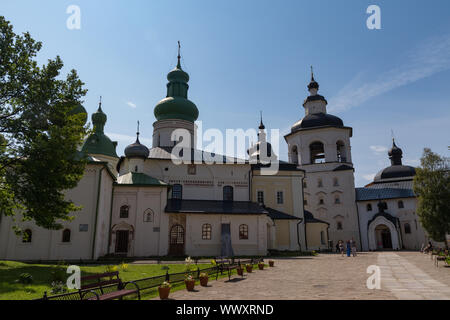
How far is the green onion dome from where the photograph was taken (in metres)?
35.8

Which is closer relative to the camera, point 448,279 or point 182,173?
point 448,279

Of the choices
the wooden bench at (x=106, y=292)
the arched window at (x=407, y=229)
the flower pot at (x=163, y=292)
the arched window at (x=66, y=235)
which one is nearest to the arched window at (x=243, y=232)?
the arched window at (x=66, y=235)

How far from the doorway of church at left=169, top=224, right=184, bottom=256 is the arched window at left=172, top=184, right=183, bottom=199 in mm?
4001

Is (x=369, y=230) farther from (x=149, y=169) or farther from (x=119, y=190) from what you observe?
(x=119, y=190)

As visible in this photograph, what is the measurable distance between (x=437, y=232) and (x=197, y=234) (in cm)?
2050

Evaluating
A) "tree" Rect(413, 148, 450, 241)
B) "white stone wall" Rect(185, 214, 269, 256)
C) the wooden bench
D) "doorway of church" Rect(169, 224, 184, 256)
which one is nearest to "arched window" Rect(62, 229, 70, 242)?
"doorway of church" Rect(169, 224, 184, 256)

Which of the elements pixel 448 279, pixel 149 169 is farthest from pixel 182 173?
pixel 448 279

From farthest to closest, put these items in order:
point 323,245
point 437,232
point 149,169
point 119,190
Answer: point 323,245, point 149,169, point 437,232, point 119,190

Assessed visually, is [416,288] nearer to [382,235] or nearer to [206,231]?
[206,231]

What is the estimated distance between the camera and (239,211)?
90.4 ft

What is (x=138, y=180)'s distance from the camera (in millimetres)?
26469

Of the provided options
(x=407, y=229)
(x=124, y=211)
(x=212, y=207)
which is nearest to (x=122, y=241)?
(x=124, y=211)

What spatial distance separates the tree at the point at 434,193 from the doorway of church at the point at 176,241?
21311 mm
